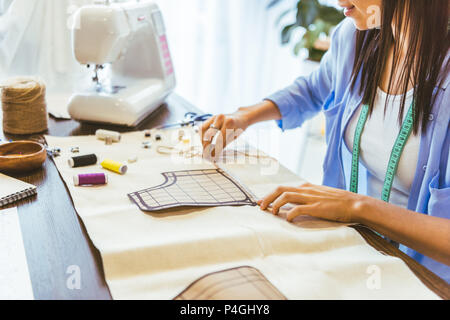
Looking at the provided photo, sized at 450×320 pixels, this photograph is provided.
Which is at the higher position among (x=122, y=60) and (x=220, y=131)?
(x=122, y=60)

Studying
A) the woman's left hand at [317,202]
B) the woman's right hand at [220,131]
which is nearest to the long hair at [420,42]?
the woman's left hand at [317,202]

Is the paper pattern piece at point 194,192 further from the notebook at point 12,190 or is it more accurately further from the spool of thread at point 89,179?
the notebook at point 12,190

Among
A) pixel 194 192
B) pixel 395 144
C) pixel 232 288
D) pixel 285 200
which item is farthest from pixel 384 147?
pixel 232 288

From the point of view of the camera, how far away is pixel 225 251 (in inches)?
25.9

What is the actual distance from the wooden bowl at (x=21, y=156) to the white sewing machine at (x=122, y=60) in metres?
0.31

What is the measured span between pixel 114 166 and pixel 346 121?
0.59 meters

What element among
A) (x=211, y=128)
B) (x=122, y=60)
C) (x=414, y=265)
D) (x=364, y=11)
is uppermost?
(x=364, y=11)

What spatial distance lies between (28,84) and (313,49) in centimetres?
202

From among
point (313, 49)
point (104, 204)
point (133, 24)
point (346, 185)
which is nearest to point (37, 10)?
point (133, 24)

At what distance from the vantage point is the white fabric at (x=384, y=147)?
3.10 feet

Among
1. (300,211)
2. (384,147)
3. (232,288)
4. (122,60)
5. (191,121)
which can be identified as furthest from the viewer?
(122,60)

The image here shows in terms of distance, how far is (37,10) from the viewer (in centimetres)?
161

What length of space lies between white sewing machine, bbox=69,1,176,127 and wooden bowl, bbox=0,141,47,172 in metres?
0.31

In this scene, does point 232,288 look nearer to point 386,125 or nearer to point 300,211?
point 300,211
